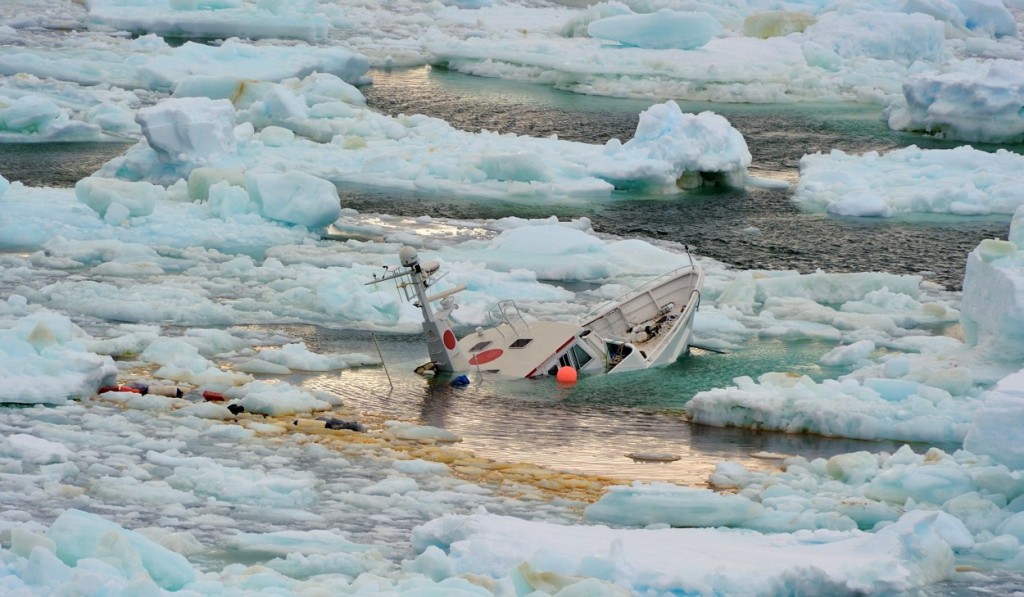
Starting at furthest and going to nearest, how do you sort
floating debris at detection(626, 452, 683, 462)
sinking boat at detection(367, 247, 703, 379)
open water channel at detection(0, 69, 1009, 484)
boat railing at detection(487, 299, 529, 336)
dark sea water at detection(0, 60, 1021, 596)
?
boat railing at detection(487, 299, 529, 336) → sinking boat at detection(367, 247, 703, 379) → open water channel at detection(0, 69, 1009, 484) → dark sea water at detection(0, 60, 1021, 596) → floating debris at detection(626, 452, 683, 462)

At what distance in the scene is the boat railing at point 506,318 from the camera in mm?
19172

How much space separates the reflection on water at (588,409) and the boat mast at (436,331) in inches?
10.5

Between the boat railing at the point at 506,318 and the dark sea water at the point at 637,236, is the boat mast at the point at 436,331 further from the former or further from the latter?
the boat railing at the point at 506,318

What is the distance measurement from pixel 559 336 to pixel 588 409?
1.77 meters

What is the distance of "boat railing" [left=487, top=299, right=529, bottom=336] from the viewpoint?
1917 cm

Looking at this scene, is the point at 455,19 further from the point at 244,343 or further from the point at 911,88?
the point at 244,343

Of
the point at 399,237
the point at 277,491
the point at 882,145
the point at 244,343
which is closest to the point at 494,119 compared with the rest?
the point at 882,145

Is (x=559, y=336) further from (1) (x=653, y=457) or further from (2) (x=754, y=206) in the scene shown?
(2) (x=754, y=206)

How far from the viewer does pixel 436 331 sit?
18.0 m

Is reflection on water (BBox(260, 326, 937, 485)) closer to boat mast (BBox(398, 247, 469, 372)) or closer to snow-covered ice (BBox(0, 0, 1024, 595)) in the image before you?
boat mast (BBox(398, 247, 469, 372))

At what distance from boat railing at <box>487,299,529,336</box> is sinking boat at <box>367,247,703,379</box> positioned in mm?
14

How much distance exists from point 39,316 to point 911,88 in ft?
88.4

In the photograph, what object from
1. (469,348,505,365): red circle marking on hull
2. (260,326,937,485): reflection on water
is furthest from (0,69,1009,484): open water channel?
(469,348,505,365): red circle marking on hull

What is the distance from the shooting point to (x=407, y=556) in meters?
10.7
